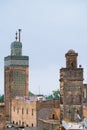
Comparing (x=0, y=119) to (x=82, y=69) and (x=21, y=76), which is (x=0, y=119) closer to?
(x=82, y=69)

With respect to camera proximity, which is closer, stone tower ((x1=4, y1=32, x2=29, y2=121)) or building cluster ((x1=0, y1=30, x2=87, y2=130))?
building cluster ((x1=0, y1=30, x2=87, y2=130))

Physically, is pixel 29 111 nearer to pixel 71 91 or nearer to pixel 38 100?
pixel 38 100

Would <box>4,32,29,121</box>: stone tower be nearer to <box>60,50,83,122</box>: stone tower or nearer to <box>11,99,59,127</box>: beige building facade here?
<box>11,99,59,127</box>: beige building facade

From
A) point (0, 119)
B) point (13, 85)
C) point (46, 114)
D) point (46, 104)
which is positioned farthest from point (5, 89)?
point (0, 119)

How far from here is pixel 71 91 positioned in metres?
49.3

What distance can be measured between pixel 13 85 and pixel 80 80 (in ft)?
106

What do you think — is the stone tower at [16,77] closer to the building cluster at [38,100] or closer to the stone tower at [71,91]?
the building cluster at [38,100]

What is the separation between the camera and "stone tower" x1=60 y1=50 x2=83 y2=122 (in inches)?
1913

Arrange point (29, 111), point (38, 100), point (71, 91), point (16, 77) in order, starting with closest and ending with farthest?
point (71, 91)
point (38, 100)
point (29, 111)
point (16, 77)

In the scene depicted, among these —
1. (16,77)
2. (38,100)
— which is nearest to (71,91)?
(38,100)

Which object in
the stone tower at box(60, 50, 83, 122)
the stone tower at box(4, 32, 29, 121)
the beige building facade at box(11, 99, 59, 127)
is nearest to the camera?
the stone tower at box(60, 50, 83, 122)

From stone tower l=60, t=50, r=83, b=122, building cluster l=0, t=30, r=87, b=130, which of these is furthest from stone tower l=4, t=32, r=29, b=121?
stone tower l=60, t=50, r=83, b=122

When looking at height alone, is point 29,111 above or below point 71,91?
below

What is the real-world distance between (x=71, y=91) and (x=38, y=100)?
728 inches
